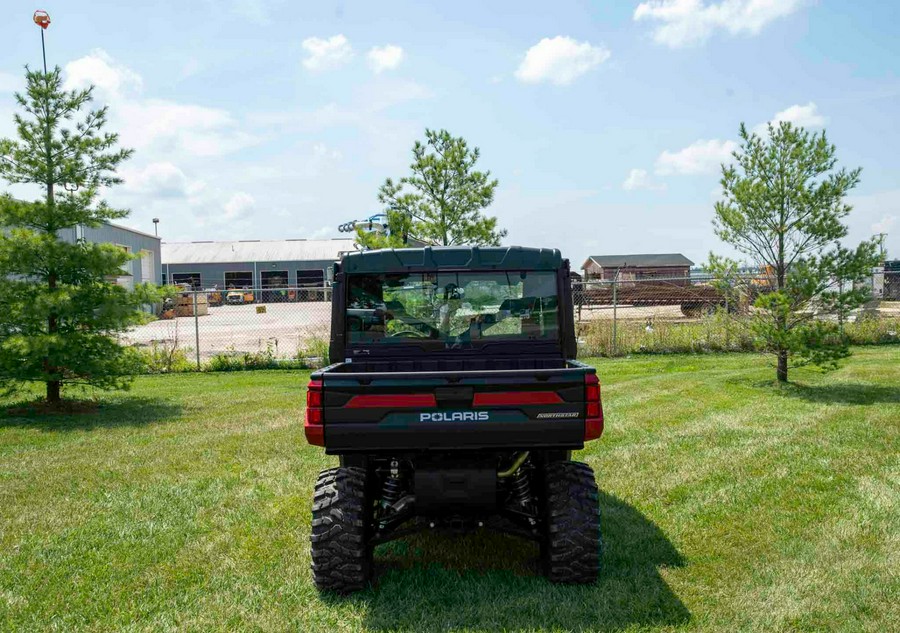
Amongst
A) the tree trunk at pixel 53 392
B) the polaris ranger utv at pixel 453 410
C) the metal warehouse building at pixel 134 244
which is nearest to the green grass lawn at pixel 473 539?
the polaris ranger utv at pixel 453 410

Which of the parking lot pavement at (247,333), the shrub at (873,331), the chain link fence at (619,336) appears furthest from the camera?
the parking lot pavement at (247,333)

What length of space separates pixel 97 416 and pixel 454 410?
882 cm

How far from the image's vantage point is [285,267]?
57062 mm

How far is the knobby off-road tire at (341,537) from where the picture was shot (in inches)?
175

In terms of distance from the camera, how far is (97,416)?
37.2ft

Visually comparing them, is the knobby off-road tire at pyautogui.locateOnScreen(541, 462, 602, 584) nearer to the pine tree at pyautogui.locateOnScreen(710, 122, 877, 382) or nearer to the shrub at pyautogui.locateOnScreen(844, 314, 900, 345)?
the pine tree at pyautogui.locateOnScreen(710, 122, 877, 382)

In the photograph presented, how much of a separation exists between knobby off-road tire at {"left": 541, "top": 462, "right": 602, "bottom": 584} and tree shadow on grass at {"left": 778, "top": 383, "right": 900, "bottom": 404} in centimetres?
777

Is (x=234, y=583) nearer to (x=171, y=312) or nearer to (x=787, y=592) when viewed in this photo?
(x=787, y=592)

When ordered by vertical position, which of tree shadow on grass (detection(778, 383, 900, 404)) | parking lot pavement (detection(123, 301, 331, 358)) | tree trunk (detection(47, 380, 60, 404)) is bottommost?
tree shadow on grass (detection(778, 383, 900, 404))

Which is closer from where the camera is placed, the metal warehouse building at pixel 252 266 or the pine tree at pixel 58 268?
the pine tree at pixel 58 268

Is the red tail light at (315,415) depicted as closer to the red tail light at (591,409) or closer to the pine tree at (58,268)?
the red tail light at (591,409)

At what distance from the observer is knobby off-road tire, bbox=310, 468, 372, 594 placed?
4.44 meters

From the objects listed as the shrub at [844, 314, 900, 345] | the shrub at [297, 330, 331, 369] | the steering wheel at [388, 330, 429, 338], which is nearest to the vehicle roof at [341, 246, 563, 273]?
the steering wheel at [388, 330, 429, 338]

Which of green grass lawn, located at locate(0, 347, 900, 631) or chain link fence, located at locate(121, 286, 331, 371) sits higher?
chain link fence, located at locate(121, 286, 331, 371)
